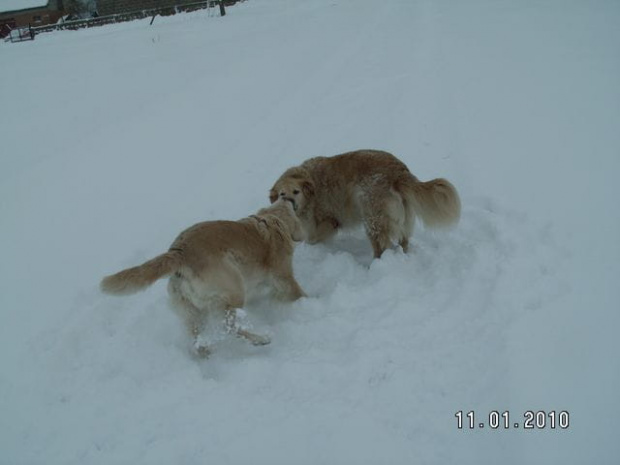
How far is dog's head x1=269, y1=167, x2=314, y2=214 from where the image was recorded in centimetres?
470

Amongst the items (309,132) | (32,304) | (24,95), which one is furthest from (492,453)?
(24,95)

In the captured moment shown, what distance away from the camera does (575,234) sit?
4215 millimetres

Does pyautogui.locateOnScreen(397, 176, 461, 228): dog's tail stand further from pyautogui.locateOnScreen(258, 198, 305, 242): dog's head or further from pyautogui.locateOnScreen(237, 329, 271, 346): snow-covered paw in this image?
pyautogui.locateOnScreen(237, 329, 271, 346): snow-covered paw

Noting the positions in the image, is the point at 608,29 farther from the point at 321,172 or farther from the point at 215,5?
the point at 215,5

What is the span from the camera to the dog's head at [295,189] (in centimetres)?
470

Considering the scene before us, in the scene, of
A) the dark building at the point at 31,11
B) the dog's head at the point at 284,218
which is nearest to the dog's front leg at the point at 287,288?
the dog's head at the point at 284,218

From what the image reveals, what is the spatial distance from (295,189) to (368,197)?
84 cm

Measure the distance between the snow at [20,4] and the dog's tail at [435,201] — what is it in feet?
179

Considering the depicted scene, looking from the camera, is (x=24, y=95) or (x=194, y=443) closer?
(x=194, y=443)

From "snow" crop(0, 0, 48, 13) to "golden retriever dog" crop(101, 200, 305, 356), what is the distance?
2136 inches

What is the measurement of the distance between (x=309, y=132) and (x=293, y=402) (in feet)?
17.4

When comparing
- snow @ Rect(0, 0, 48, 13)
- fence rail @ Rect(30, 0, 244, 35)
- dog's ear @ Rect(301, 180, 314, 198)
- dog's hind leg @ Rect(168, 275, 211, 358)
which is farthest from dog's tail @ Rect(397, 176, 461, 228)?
snow @ Rect(0, 0, 48, 13)

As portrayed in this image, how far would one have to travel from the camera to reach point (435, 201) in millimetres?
4062

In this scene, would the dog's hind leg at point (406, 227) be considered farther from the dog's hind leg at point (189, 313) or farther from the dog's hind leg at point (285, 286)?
the dog's hind leg at point (189, 313)
